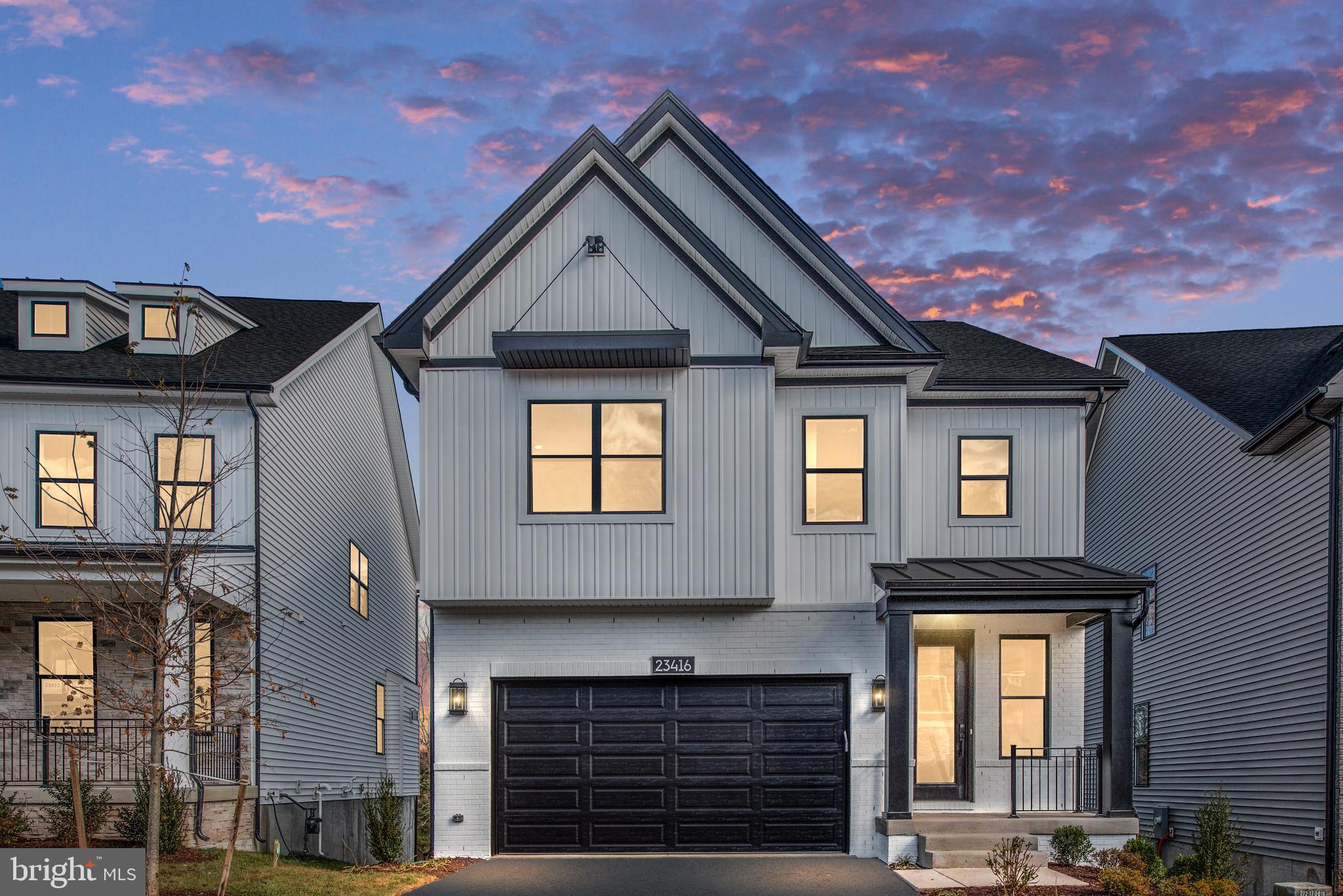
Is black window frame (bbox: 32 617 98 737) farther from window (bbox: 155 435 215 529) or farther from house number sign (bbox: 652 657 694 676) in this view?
house number sign (bbox: 652 657 694 676)

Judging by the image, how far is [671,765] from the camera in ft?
52.3

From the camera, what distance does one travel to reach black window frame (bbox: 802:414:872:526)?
16.5 meters

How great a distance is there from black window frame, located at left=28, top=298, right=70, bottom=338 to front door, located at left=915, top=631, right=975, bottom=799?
Answer: 15.4 meters

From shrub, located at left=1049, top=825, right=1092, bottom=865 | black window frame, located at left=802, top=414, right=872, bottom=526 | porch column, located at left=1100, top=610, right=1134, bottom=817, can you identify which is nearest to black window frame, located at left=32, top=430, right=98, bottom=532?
black window frame, located at left=802, top=414, right=872, bottom=526

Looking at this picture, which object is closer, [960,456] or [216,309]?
[960,456]

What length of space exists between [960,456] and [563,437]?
20.5 ft

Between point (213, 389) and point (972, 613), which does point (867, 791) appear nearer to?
point (972, 613)

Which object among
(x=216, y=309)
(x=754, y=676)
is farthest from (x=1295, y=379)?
(x=216, y=309)

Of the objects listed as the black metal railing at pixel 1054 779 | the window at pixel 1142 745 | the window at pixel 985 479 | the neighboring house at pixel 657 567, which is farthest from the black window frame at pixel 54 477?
the window at pixel 1142 745

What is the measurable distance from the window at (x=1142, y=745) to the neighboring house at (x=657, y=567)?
636 centimetres

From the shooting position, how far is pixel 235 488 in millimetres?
18766

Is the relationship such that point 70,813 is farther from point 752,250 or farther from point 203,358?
point 752,250

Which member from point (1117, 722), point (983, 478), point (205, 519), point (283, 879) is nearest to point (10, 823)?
point (283, 879)

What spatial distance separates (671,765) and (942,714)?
430 centimetres
